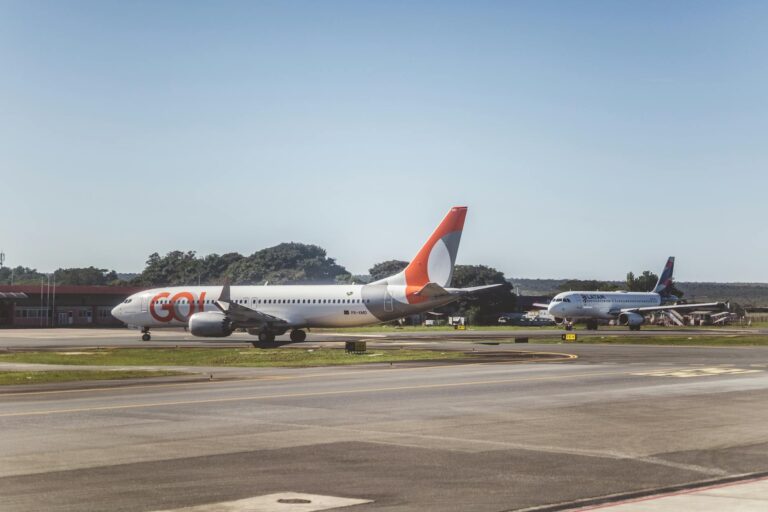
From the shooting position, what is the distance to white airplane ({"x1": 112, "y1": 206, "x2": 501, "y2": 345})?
64.4 metres

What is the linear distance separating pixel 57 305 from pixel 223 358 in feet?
284

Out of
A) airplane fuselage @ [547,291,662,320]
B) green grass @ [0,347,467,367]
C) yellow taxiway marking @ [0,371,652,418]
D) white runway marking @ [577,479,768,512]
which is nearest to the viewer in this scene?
white runway marking @ [577,479,768,512]

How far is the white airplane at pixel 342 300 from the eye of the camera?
64375 mm

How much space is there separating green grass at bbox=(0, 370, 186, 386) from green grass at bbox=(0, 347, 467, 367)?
718cm

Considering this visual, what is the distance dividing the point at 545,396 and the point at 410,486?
14.5 meters

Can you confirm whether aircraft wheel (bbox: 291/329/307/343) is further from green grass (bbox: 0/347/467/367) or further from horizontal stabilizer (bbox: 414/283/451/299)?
green grass (bbox: 0/347/467/367)

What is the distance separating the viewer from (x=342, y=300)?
6662 centimetres

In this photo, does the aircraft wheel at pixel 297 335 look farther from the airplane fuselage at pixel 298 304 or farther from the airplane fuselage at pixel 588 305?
the airplane fuselage at pixel 588 305

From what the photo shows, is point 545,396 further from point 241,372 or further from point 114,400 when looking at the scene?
point 241,372

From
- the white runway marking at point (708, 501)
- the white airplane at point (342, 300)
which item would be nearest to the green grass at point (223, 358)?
the white airplane at point (342, 300)

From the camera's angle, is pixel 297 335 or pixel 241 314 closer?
pixel 241 314

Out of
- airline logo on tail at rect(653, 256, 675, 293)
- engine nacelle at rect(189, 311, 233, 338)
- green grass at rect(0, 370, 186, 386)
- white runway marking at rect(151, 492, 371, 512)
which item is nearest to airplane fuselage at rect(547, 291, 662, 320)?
airline logo on tail at rect(653, 256, 675, 293)

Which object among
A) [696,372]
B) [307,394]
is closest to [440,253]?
[696,372]

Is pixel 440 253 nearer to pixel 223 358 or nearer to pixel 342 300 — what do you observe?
pixel 342 300
